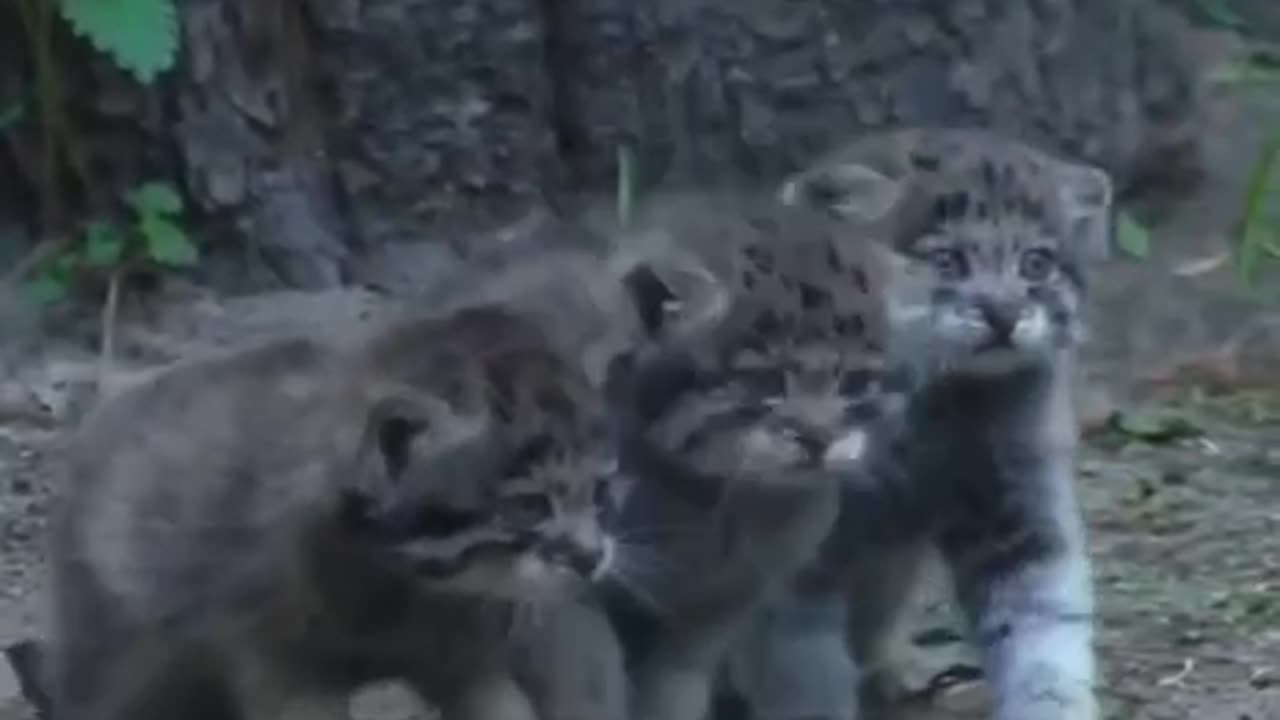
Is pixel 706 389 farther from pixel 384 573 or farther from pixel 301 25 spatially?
pixel 301 25

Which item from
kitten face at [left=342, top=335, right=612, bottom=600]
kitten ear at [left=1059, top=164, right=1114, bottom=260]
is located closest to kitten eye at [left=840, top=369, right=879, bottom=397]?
kitten face at [left=342, top=335, right=612, bottom=600]

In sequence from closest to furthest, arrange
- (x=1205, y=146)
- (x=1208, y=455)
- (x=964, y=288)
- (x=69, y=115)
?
(x=964, y=288) < (x=1208, y=455) < (x=69, y=115) < (x=1205, y=146)

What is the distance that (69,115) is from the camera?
24.7 feet

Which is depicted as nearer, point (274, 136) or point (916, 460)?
point (916, 460)

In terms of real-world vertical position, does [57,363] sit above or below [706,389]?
below

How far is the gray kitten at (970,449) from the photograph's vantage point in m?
5.07

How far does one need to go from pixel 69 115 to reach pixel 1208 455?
2568 millimetres

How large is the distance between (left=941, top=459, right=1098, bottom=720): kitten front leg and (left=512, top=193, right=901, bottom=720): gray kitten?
1.59 feet

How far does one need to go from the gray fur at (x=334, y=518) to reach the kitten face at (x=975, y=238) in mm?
477

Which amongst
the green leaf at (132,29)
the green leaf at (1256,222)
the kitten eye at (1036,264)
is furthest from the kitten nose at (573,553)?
the green leaf at (1256,222)

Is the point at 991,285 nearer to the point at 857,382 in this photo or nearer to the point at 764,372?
the point at 857,382

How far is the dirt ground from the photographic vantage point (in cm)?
559

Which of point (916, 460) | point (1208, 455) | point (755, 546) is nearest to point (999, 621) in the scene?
point (916, 460)

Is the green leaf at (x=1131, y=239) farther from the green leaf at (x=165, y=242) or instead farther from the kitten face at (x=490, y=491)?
the kitten face at (x=490, y=491)
